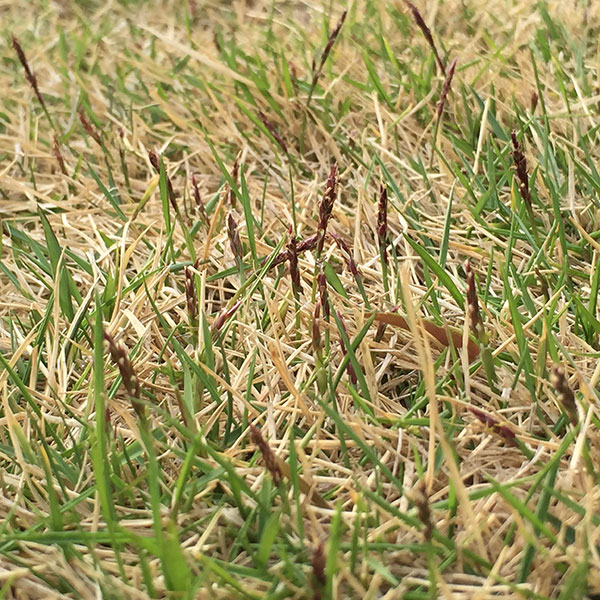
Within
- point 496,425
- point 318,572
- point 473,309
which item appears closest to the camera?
point 318,572

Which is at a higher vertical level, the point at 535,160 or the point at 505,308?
the point at 535,160

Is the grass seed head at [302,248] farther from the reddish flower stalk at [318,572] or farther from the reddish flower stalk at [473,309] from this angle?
the reddish flower stalk at [318,572]

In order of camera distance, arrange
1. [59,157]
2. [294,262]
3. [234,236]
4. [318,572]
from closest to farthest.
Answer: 1. [318,572]
2. [294,262]
3. [234,236]
4. [59,157]

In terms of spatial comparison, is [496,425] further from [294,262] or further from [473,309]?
[294,262]

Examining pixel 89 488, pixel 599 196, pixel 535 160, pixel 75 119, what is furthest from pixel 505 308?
pixel 75 119

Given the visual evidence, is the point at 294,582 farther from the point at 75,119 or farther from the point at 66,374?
the point at 75,119

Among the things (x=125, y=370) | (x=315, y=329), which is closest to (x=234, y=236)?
(x=315, y=329)

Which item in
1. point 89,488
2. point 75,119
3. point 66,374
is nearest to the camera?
point 89,488

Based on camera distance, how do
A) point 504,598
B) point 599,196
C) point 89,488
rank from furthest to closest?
point 599,196 < point 89,488 < point 504,598
